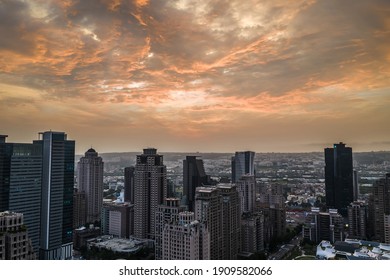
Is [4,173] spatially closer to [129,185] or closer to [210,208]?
[129,185]

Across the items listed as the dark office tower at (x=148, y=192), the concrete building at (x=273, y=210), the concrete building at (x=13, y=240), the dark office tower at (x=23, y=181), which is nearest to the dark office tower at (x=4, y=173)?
the dark office tower at (x=23, y=181)

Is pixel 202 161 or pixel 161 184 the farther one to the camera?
pixel 161 184

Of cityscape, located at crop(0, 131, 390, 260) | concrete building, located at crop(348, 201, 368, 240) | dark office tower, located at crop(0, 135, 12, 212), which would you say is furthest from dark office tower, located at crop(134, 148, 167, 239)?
concrete building, located at crop(348, 201, 368, 240)

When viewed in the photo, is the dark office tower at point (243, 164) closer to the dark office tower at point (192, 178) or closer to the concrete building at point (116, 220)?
the dark office tower at point (192, 178)

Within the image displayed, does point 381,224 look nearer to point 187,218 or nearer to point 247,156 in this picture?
point 247,156

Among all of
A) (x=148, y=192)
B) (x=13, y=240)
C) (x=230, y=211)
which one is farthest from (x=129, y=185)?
(x=13, y=240)
